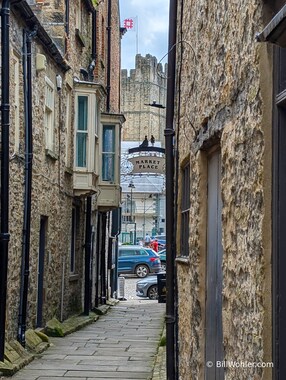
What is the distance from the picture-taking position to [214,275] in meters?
5.38

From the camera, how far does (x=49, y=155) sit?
1405 cm

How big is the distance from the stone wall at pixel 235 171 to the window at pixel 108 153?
13.4 metres

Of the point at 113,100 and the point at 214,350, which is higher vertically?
the point at 113,100

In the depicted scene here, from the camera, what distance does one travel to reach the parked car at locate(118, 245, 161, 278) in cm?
3684

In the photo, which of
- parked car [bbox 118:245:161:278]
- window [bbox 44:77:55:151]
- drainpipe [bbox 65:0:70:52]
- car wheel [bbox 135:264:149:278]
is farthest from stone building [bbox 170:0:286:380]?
car wheel [bbox 135:264:149:278]

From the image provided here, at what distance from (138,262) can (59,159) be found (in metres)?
22.2

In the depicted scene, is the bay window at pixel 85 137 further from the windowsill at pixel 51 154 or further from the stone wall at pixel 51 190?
the windowsill at pixel 51 154

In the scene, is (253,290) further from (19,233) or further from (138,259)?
(138,259)

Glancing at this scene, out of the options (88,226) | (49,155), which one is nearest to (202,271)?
(49,155)

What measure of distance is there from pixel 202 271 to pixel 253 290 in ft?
6.91

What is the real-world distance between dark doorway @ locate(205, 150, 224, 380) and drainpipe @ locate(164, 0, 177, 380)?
7.38 feet

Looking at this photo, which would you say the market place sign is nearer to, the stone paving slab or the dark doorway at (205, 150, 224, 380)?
the stone paving slab

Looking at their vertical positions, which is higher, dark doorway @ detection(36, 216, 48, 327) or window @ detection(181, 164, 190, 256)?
window @ detection(181, 164, 190, 256)

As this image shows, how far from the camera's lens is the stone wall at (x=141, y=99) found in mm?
82625
